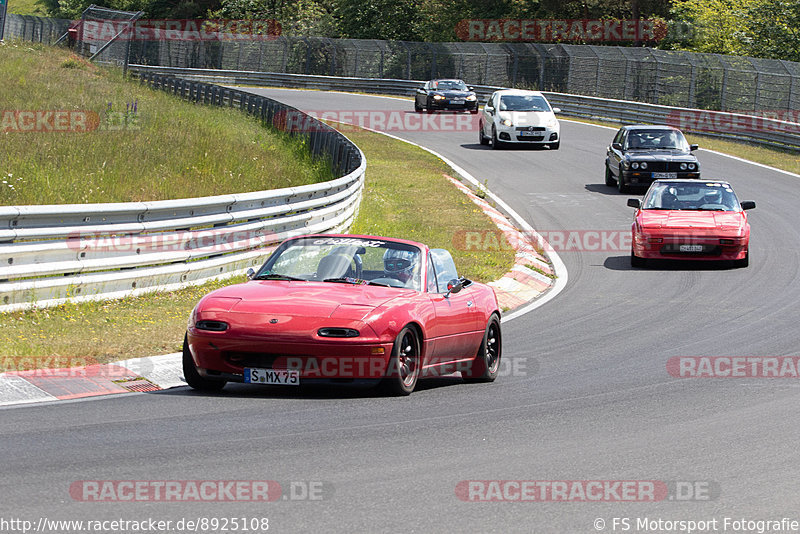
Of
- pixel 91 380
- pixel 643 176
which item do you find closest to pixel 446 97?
pixel 643 176

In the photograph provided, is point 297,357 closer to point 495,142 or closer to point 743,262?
point 743,262

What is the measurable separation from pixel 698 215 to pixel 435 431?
1380 centimetres

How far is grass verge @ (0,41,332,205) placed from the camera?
17.6 m

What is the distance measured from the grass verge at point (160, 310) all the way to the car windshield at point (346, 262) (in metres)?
1.50

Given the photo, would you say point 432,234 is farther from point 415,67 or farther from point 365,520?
point 415,67

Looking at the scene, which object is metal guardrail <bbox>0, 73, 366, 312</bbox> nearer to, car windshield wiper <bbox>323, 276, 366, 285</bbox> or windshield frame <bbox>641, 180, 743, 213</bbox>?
car windshield wiper <bbox>323, 276, 366, 285</bbox>

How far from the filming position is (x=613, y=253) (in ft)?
72.4

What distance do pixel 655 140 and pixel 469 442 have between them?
22595 mm

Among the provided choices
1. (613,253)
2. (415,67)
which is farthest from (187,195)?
(415,67)

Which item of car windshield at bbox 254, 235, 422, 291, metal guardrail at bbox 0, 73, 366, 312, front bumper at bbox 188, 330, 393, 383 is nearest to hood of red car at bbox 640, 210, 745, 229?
metal guardrail at bbox 0, 73, 366, 312

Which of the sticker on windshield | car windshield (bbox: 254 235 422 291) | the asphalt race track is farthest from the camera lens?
the sticker on windshield

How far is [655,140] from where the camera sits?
95.3 ft

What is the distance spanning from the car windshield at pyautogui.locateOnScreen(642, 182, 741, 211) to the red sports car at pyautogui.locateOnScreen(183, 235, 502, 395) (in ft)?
37.0

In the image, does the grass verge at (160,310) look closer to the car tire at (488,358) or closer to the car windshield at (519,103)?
the car tire at (488,358)
